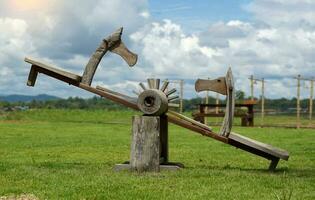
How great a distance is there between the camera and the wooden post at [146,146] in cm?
1090

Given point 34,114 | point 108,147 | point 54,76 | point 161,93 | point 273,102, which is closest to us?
point 161,93

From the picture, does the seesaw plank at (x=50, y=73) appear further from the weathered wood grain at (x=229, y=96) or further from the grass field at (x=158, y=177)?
the weathered wood grain at (x=229, y=96)

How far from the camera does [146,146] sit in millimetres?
10914

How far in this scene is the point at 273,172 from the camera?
11.2 meters

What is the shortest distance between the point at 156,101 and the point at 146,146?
2.81 ft

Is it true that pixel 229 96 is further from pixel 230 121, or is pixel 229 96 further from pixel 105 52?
pixel 105 52

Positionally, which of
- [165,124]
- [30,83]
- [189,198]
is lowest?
[189,198]

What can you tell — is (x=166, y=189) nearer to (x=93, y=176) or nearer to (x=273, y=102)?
(x=93, y=176)

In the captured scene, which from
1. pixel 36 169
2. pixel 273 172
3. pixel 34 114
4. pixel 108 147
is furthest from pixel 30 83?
pixel 34 114

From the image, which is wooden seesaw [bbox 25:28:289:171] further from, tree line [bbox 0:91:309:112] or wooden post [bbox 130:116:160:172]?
tree line [bbox 0:91:309:112]

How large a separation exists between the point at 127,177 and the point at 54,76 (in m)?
3.04

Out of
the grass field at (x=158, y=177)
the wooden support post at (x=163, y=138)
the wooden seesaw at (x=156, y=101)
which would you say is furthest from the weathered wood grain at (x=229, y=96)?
the wooden support post at (x=163, y=138)

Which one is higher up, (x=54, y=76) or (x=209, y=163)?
(x=54, y=76)

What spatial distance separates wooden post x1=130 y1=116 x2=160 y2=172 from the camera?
1090 cm
